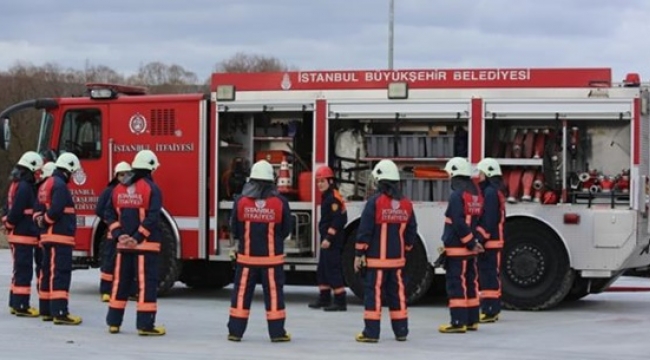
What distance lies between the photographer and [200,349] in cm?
973

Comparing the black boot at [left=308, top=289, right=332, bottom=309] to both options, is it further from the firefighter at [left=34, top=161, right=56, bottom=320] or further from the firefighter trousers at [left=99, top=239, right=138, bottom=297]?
the firefighter at [left=34, top=161, right=56, bottom=320]

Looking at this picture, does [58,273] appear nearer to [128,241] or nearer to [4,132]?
[128,241]

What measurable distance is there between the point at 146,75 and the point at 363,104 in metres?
48.9

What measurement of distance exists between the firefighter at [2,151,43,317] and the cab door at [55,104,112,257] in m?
2.05

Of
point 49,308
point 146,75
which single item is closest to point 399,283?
point 49,308

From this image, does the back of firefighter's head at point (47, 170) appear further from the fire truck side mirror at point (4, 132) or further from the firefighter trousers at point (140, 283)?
the fire truck side mirror at point (4, 132)

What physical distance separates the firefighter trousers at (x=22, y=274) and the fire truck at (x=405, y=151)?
6.71ft

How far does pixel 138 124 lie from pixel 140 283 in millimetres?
4009

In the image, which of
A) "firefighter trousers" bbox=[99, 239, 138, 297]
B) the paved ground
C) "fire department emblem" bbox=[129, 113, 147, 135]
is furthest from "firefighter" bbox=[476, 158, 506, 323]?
"fire department emblem" bbox=[129, 113, 147, 135]

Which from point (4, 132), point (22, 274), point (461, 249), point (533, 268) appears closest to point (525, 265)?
point (533, 268)

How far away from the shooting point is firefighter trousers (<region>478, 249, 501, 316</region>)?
11.7m

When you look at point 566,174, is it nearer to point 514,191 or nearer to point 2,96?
point 514,191

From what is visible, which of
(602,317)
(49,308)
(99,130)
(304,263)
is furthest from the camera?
(99,130)

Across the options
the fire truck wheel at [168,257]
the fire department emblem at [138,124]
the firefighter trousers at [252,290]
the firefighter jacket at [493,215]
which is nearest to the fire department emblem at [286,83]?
the fire department emblem at [138,124]
